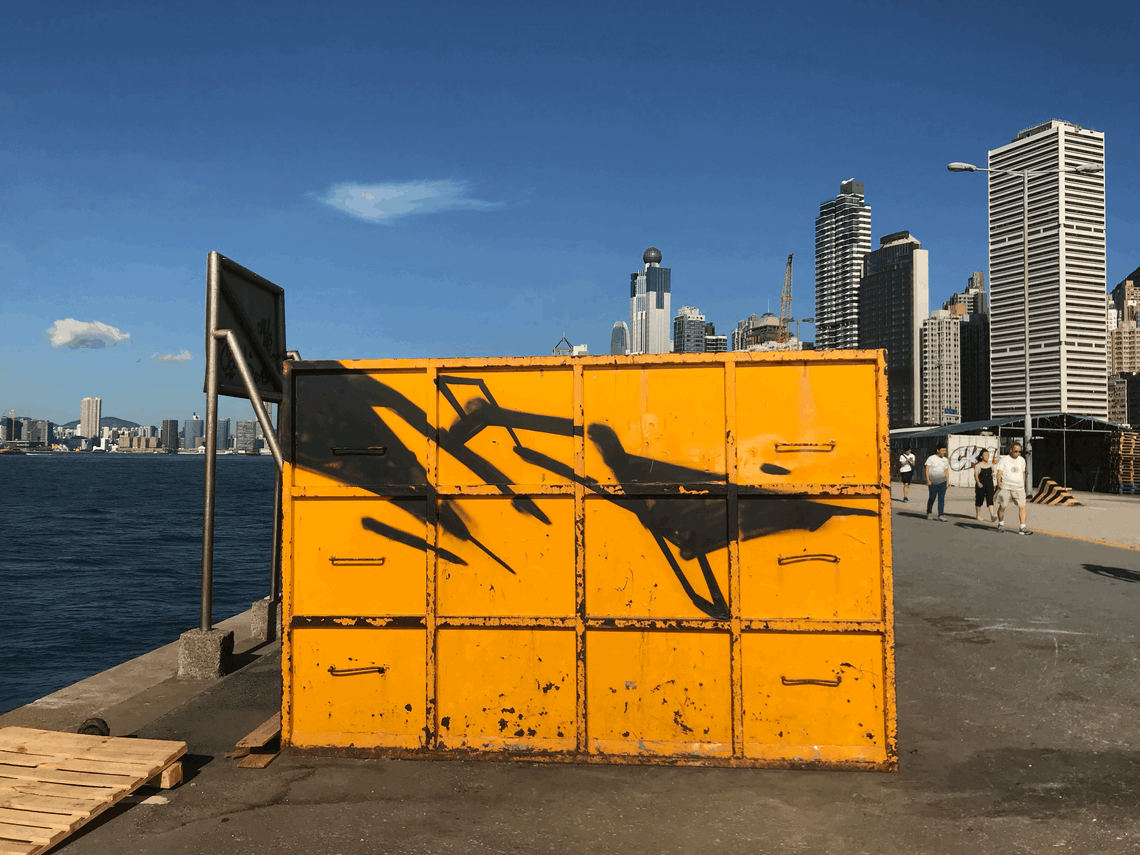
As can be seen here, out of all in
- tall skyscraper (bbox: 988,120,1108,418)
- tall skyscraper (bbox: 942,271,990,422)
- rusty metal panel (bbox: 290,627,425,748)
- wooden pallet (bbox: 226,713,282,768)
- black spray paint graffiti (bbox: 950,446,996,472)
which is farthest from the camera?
tall skyscraper (bbox: 942,271,990,422)

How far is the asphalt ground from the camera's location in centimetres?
335

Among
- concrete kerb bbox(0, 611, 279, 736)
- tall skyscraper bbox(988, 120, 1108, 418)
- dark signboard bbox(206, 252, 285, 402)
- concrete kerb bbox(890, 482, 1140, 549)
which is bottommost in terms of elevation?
concrete kerb bbox(0, 611, 279, 736)

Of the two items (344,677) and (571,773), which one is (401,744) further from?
(571,773)

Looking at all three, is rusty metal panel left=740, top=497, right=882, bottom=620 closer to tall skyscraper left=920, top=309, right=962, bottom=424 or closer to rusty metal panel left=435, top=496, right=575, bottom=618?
rusty metal panel left=435, top=496, right=575, bottom=618

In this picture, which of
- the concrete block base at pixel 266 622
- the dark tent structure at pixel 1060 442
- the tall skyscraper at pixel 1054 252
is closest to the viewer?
the concrete block base at pixel 266 622

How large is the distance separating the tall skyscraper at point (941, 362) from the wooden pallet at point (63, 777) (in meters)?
206

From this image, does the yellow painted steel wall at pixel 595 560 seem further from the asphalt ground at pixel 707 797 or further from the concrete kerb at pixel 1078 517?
the concrete kerb at pixel 1078 517

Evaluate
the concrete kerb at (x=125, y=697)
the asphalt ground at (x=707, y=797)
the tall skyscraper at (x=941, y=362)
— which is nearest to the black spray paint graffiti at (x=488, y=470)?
the asphalt ground at (x=707, y=797)

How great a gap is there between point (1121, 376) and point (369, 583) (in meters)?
196

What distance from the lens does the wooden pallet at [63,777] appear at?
3273mm

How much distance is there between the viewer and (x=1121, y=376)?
524 ft

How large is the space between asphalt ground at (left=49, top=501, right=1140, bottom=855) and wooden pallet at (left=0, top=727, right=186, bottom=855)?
0.13m

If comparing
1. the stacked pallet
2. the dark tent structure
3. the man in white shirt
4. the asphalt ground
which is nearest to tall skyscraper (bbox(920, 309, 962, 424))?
the dark tent structure

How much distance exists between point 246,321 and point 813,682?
5.14m
